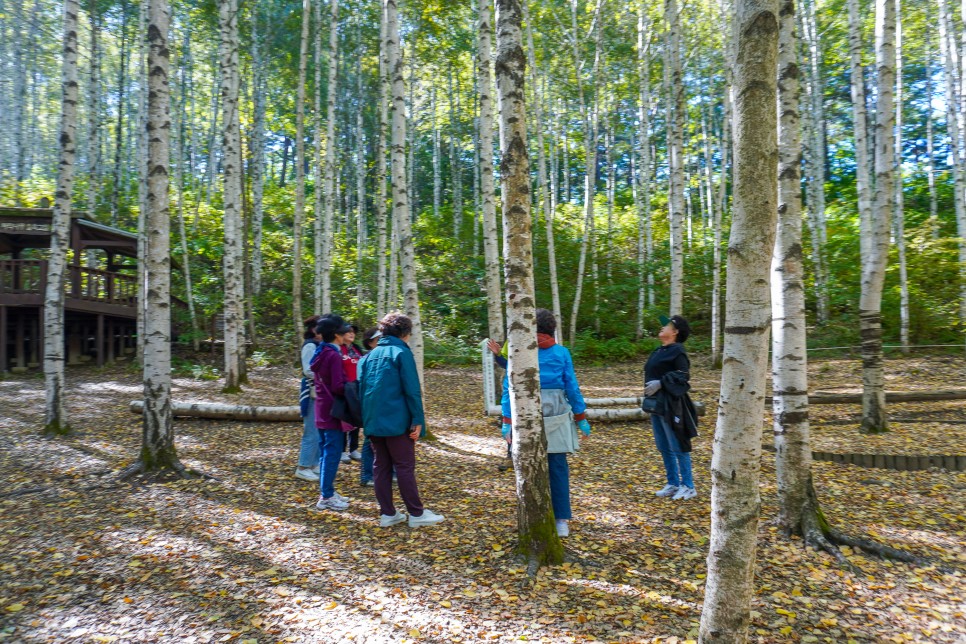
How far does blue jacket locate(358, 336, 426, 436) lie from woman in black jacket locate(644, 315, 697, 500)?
2.11 meters

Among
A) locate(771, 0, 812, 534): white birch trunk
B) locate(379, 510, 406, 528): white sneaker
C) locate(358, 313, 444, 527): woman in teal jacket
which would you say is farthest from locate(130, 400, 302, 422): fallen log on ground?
locate(771, 0, 812, 534): white birch trunk

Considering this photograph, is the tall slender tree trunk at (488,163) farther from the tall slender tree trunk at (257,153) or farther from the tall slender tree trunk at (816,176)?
the tall slender tree trunk at (257,153)

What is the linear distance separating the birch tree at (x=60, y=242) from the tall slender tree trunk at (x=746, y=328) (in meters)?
7.92

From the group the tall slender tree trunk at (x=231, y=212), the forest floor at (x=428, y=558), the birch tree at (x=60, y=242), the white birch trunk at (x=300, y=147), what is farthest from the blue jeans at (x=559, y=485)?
the white birch trunk at (x=300, y=147)

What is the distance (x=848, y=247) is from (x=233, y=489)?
17.6m

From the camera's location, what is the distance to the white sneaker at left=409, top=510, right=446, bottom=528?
4.33 m

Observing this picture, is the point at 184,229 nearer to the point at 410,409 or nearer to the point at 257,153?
the point at 257,153

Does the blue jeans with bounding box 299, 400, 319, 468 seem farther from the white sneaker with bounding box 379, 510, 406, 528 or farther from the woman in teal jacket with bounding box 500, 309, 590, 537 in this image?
the woman in teal jacket with bounding box 500, 309, 590, 537

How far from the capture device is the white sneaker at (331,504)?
4750mm

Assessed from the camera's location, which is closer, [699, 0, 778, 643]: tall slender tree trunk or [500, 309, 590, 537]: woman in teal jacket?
[699, 0, 778, 643]: tall slender tree trunk

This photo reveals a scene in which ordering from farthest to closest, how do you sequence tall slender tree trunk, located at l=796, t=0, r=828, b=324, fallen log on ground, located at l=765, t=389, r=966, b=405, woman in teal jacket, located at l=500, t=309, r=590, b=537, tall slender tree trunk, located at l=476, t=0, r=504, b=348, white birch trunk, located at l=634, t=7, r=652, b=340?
tall slender tree trunk, located at l=796, t=0, r=828, b=324, white birch trunk, located at l=634, t=7, r=652, b=340, fallen log on ground, located at l=765, t=389, r=966, b=405, tall slender tree trunk, located at l=476, t=0, r=504, b=348, woman in teal jacket, located at l=500, t=309, r=590, b=537

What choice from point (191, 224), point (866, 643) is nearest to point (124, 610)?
point (866, 643)

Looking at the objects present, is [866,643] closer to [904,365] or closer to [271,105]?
[904,365]

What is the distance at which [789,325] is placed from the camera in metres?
4.20
